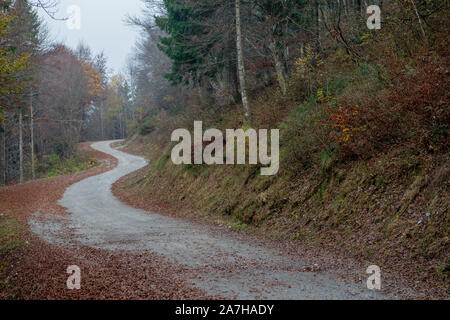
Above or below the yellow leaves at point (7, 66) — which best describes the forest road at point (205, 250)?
below

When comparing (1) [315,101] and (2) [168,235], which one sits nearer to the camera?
(2) [168,235]

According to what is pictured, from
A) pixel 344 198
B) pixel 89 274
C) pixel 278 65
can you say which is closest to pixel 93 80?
pixel 278 65

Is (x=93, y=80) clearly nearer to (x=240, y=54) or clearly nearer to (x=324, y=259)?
(x=240, y=54)

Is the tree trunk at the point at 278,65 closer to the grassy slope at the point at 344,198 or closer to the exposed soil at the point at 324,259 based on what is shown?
the grassy slope at the point at 344,198

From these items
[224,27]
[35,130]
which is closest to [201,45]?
[224,27]

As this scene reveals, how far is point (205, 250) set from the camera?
8141 millimetres

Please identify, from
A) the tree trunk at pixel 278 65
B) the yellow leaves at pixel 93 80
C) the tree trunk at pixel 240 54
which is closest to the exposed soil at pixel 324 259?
the tree trunk at pixel 240 54

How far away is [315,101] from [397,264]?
7.95m

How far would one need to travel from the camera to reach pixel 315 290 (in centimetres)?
531

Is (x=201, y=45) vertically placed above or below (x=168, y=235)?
above

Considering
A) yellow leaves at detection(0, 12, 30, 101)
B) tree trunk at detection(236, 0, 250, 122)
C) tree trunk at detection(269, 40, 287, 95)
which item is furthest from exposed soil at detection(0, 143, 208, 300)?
tree trunk at detection(269, 40, 287, 95)

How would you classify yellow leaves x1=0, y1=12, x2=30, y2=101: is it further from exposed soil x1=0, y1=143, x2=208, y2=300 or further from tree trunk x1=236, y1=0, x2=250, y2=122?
tree trunk x1=236, y1=0, x2=250, y2=122

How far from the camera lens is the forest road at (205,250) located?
5.34m
